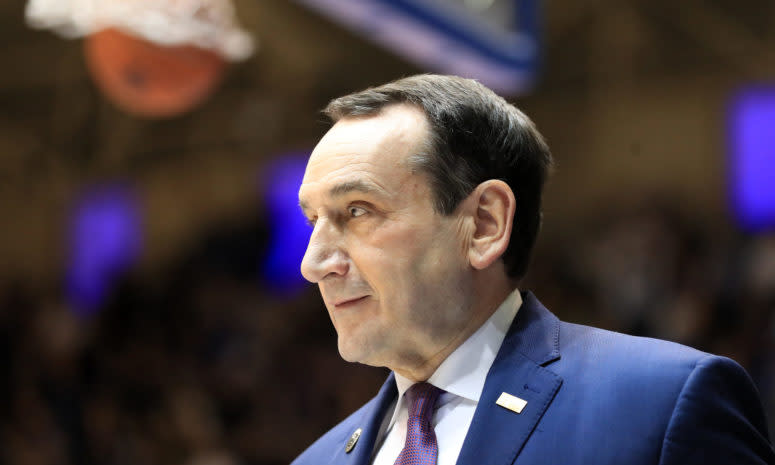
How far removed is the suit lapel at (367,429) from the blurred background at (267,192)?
7.23 feet

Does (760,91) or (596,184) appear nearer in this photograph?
(760,91)

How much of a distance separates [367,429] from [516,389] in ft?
1.43

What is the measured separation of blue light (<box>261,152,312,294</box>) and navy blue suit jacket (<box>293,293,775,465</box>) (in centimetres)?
885

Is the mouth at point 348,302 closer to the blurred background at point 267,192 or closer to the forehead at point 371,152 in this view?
the forehead at point 371,152

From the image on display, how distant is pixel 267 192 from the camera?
12086 millimetres

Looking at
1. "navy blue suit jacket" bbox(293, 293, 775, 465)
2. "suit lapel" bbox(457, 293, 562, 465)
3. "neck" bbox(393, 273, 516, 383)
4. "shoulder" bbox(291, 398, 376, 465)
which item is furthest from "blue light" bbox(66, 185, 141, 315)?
"navy blue suit jacket" bbox(293, 293, 775, 465)

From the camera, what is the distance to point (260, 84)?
11.2m

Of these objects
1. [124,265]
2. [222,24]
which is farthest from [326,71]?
[222,24]

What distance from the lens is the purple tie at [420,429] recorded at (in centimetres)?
195

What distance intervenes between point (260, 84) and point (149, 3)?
6.09 m

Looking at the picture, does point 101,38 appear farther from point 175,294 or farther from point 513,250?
point 175,294

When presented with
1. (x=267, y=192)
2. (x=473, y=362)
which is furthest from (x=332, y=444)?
(x=267, y=192)

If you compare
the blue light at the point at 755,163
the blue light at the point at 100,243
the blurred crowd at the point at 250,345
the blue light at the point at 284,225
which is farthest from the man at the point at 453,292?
the blue light at the point at 100,243

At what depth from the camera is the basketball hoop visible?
16.5 feet
